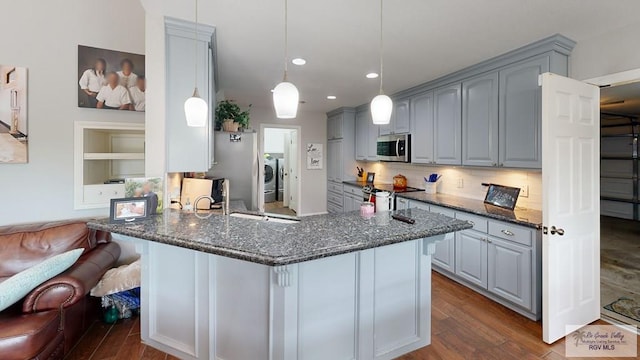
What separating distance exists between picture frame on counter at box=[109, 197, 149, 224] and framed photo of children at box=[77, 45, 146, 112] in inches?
52.9

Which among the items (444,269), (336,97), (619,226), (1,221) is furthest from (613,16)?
(619,226)

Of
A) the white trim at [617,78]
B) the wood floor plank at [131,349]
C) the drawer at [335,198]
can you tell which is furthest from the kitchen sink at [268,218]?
the drawer at [335,198]

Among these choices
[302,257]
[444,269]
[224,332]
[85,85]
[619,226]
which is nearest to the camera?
[302,257]

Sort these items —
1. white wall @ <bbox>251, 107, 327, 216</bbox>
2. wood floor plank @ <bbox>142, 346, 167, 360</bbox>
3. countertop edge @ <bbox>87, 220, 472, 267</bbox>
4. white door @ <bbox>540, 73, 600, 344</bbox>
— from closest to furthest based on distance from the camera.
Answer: countertop edge @ <bbox>87, 220, 472, 267</bbox> < wood floor plank @ <bbox>142, 346, 167, 360</bbox> < white door @ <bbox>540, 73, 600, 344</bbox> < white wall @ <bbox>251, 107, 327, 216</bbox>

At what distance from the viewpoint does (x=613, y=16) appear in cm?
212

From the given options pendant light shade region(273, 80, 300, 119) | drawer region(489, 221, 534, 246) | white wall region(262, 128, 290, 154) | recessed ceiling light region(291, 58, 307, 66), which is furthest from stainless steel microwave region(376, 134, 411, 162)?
white wall region(262, 128, 290, 154)

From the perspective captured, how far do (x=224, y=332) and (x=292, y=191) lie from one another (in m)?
5.52

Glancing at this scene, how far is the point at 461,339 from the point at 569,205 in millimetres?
1328

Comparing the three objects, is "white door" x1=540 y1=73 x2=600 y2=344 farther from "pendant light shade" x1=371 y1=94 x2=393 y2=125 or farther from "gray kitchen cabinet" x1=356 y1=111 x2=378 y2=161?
"gray kitchen cabinet" x1=356 y1=111 x2=378 y2=161

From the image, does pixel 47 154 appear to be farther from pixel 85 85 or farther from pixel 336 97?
pixel 336 97

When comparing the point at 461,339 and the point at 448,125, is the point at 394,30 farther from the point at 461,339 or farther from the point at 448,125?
the point at 461,339

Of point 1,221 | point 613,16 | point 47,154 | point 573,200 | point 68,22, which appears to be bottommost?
point 1,221

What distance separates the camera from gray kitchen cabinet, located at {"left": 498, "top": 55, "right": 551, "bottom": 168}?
2596 mm

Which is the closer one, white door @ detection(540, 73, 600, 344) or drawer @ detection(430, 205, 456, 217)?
white door @ detection(540, 73, 600, 344)
